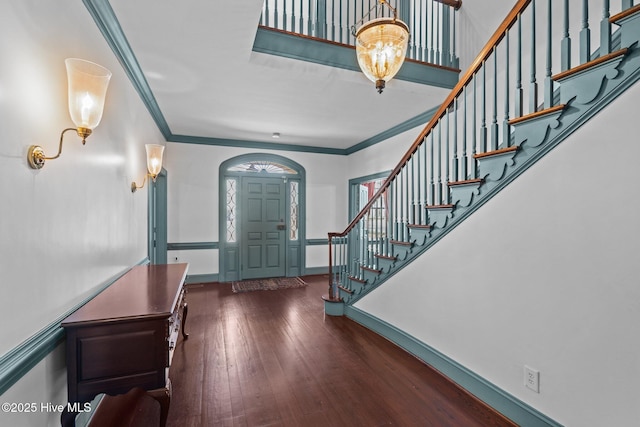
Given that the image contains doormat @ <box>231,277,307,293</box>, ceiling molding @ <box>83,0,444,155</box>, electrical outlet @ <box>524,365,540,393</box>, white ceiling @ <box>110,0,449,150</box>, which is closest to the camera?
electrical outlet @ <box>524,365,540,393</box>

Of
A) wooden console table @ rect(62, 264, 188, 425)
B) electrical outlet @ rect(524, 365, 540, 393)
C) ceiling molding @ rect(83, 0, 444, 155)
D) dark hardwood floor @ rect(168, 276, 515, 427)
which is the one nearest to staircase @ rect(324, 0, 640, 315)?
dark hardwood floor @ rect(168, 276, 515, 427)

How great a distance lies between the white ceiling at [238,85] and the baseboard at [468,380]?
2708mm

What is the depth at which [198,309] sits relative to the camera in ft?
13.9

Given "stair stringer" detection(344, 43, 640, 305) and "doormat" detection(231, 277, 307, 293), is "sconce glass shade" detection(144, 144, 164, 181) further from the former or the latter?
"stair stringer" detection(344, 43, 640, 305)

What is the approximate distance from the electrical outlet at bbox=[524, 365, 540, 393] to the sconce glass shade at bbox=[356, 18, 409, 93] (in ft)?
6.73

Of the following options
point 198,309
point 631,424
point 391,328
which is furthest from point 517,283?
point 198,309

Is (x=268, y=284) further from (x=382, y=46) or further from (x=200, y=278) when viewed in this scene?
(x=382, y=46)

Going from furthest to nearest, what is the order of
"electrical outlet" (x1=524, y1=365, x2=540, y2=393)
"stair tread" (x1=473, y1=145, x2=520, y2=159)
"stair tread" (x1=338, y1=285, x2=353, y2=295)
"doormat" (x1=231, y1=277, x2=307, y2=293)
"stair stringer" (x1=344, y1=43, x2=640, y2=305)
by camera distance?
1. "doormat" (x1=231, y1=277, x2=307, y2=293)
2. "stair tread" (x1=338, y1=285, x2=353, y2=295)
3. "stair tread" (x1=473, y1=145, x2=520, y2=159)
4. "electrical outlet" (x1=524, y1=365, x2=540, y2=393)
5. "stair stringer" (x1=344, y1=43, x2=640, y2=305)

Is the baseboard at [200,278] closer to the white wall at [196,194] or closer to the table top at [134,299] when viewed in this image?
the white wall at [196,194]

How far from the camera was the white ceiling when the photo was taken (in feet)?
7.68

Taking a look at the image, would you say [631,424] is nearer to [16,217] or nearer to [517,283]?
[517,283]

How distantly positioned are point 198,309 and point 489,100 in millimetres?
4493

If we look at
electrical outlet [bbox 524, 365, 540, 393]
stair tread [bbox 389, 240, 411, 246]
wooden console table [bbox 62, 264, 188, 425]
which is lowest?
electrical outlet [bbox 524, 365, 540, 393]

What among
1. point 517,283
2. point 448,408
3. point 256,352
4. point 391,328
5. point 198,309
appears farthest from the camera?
point 198,309
